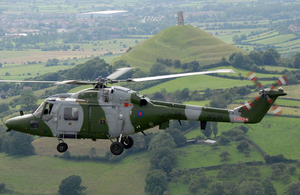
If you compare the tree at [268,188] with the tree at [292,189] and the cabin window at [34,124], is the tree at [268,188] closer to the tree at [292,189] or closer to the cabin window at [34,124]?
the tree at [292,189]

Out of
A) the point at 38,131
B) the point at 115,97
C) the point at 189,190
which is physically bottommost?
the point at 189,190

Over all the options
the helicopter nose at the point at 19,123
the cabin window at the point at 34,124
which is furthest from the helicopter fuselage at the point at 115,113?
the helicopter nose at the point at 19,123

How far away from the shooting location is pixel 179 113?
140 feet

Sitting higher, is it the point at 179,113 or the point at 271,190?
the point at 179,113

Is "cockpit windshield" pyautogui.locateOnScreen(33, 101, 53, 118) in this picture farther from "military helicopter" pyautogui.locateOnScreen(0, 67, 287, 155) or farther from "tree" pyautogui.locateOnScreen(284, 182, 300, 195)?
"tree" pyautogui.locateOnScreen(284, 182, 300, 195)

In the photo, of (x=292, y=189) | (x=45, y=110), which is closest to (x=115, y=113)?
(x=45, y=110)

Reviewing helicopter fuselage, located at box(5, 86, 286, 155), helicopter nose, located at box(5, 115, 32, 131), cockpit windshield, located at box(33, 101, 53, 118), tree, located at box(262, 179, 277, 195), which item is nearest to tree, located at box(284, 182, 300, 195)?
tree, located at box(262, 179, 277, 195)

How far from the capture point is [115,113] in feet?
139

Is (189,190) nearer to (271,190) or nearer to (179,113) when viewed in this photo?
(271,190)

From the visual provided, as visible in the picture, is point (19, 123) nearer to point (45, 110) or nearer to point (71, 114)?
point (45, 110)

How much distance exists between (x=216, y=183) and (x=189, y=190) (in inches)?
421

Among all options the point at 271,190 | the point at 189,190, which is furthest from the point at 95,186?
the point at 271,190

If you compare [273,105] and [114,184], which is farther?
[114,184]

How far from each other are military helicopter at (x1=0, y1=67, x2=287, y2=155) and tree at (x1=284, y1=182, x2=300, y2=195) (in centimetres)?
15082
